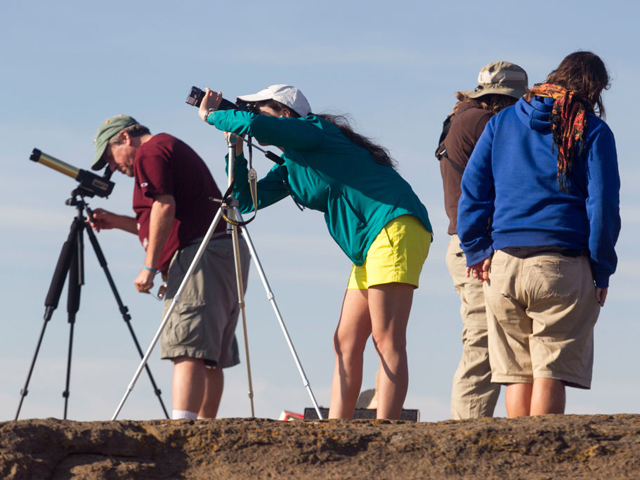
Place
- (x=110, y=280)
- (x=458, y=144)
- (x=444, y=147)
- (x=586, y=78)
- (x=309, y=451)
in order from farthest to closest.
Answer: (x=110, y=280) < (x=444, y=147) < (x=458, y=144) < (x=586, y=78) < (x=309, y=451)

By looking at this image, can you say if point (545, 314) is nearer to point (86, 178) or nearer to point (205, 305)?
point (205, 305)

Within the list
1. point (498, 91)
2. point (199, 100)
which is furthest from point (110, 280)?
point (498, 91)

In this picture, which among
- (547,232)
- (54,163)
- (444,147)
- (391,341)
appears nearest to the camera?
(547,232)

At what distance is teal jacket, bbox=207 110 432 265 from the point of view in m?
4.10

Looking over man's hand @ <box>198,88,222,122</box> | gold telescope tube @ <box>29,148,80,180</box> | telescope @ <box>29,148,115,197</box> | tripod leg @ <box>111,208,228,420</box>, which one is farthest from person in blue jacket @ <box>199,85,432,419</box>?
gold telescope tube @ <box>29,148,80,180</box>

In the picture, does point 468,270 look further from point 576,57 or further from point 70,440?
point 70,440

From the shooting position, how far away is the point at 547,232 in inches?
131

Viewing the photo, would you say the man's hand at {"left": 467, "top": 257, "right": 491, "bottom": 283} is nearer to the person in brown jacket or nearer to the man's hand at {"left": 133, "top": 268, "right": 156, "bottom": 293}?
the person in brown jacket

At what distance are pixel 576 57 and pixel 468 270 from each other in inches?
36.8

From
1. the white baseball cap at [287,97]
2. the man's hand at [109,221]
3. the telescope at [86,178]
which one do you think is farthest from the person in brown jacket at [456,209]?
the telescope at [86,178]

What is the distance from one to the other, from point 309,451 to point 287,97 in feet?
7.39

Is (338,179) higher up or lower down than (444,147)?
lower down

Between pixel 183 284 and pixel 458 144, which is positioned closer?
pixel 458 144

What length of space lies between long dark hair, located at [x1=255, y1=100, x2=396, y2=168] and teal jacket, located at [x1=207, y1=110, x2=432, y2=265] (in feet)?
0.11
